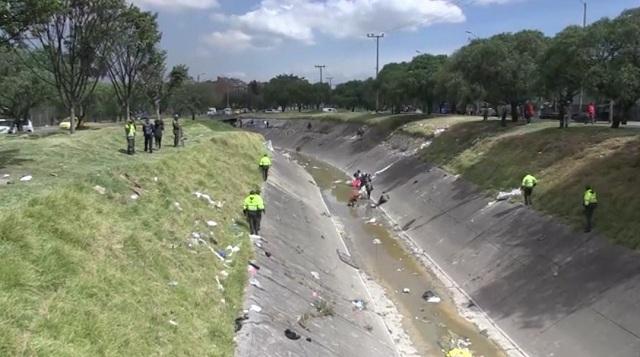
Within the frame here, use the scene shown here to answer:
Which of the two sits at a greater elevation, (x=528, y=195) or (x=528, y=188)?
(x=528, y=188)

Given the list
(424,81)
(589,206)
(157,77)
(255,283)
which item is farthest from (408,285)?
(424,81)

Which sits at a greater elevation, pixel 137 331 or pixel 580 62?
pixel 580 62

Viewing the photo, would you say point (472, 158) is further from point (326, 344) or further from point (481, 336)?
point (326, 344)

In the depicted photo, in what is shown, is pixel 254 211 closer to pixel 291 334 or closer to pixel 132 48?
pixel 291 334

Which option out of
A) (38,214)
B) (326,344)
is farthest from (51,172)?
(326,344)

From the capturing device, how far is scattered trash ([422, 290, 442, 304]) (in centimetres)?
2483

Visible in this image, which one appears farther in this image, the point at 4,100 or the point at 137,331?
the point at 4,100

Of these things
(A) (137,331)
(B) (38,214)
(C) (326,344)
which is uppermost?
(B) (38,214)

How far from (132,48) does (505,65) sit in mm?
33334

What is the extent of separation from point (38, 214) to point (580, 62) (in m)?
31.5

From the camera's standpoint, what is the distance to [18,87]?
242ft

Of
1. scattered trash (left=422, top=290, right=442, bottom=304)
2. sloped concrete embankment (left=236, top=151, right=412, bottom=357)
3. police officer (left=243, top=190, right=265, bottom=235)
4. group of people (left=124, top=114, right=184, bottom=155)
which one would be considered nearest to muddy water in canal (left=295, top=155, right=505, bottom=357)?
scattered trash (left=422, top=290, right=442, bottom=304)

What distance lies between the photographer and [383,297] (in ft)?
82.0

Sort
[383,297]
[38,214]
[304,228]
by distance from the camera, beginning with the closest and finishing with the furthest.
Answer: [38,214]
[383,297]
[304,228]
